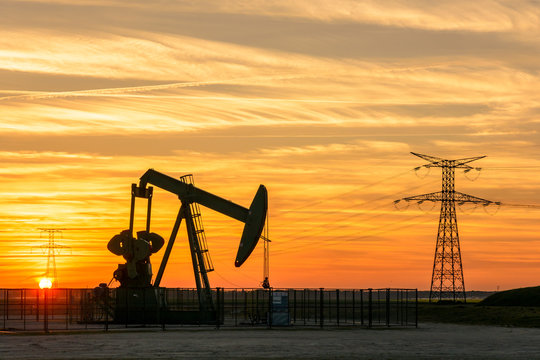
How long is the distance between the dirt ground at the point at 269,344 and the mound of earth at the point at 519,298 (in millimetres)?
46937

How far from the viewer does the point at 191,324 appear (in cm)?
5544

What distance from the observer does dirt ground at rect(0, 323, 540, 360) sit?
31391 millimetres

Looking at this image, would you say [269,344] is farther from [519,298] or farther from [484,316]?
[519,298]

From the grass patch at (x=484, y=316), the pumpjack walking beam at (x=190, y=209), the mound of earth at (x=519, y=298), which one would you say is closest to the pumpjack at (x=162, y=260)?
the pumpjack walking beam at (x=190, y=209)

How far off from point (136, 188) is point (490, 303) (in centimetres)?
5476

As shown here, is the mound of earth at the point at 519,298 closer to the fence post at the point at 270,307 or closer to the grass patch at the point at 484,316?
the grass patch at the point at 484,316

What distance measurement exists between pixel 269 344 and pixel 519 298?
64529mm

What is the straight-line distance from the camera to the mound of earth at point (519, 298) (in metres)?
93.3

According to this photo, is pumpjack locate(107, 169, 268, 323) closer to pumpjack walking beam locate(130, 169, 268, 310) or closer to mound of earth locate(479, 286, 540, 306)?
pumpjack walking beam locate(130, 169, 268, 310)

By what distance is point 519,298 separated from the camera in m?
95.9

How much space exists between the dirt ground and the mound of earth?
46937 mm


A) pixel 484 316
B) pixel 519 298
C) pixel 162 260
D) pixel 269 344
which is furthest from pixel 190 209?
pixel 519 298

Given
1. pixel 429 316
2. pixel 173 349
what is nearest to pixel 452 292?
pixel 429 316

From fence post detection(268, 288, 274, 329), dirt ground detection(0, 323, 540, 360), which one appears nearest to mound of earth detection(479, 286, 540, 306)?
fence post detection(268, 288, 274, 329)
